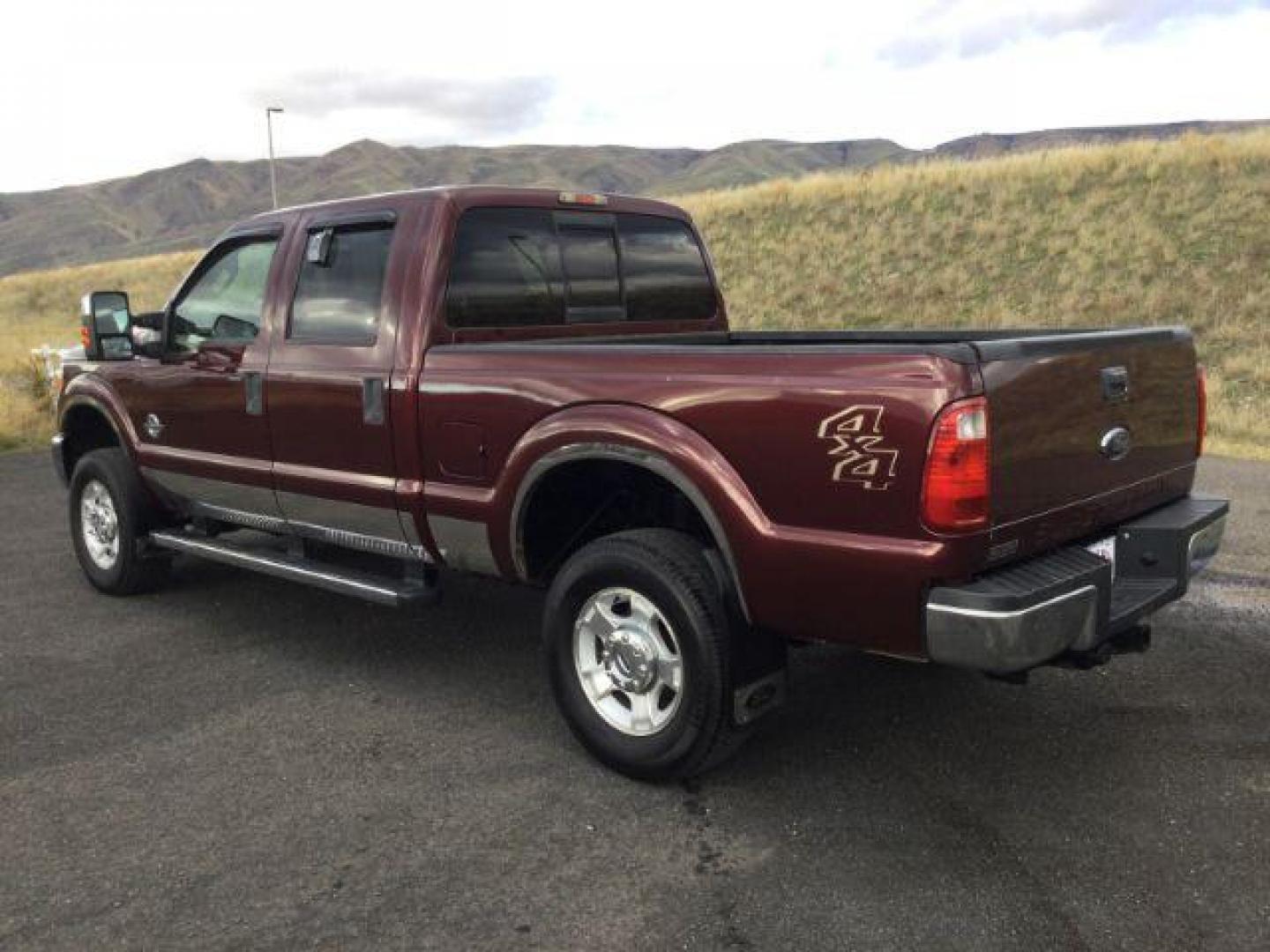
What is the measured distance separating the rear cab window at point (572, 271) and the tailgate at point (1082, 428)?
2.06 m

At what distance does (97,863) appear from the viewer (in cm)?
312

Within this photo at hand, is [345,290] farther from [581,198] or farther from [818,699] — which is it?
[818,699]

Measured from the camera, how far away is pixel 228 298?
5.07 metres

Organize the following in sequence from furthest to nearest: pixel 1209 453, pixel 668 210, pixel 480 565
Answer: pixel 1209 453, pixel 668 210, pixel 480 565

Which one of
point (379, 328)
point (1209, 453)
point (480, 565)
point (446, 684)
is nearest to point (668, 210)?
point (379, 328)

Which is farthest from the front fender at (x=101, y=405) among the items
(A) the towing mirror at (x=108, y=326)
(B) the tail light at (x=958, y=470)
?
(B) the tail light at (x=958, y=470)

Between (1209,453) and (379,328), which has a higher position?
(379,328)

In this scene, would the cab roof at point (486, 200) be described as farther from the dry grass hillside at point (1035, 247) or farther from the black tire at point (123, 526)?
the dry grass hillside at point (1035, 247)

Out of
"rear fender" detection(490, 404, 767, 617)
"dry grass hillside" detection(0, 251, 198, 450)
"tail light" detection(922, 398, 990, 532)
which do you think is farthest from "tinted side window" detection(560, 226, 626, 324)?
"dry grass hillside" detection(0, 251, 198, 450)

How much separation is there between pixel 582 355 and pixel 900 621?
1.38 meters

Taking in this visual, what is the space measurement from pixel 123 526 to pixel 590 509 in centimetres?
305

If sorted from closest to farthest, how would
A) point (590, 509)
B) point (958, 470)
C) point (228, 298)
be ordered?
point (958, 470) → point (590, 509) → point (228, 298)

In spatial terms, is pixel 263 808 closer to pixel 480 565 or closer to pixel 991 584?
pixel 480 565

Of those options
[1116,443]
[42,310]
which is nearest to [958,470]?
[1116,443]
